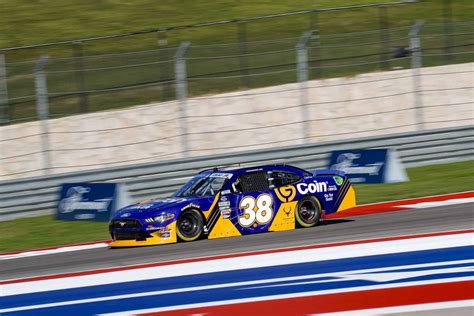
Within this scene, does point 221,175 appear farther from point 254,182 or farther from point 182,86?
point 182,86

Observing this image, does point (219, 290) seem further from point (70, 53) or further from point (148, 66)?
point (70, 53)

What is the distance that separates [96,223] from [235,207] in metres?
3.85

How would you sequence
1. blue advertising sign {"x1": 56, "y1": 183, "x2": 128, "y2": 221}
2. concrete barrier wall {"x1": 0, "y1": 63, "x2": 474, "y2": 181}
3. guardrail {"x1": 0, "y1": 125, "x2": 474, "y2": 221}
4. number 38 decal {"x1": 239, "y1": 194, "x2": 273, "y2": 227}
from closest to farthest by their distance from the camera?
number 38 decal {"x1": 239, "y1": 194, "x2": 273, "y2": 227}, blue advertising sign {"x1": 56, "y1": 183, "x2": 128, "y2": 221}, guardrail {"x1": 0, "y1": 125, "x2": 474, "y2": 221}, concrete barrier wall {"x1": 0, "y1": 63, "x2": 474, "y2": 181}

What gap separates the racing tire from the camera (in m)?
12.4

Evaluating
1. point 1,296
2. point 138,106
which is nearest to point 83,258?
point 1,296

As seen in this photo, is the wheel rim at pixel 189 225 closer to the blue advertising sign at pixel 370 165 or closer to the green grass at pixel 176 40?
the blue advertising sign at pixel 370 165

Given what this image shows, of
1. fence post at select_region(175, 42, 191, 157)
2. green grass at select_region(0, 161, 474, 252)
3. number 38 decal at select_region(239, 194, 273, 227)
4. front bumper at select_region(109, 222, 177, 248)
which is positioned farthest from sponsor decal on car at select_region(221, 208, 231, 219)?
fence post at select_region(175, 42, 191, 157)

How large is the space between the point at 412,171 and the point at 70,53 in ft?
34.3

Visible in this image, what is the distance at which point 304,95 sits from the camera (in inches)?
727

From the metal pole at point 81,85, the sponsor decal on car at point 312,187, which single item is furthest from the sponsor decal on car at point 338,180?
the metal pole at point 81,85

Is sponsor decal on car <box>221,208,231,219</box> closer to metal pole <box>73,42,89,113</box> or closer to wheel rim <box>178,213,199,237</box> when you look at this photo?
wheel rim <box>178,213,199,237</box>

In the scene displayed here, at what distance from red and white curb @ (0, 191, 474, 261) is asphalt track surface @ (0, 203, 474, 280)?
1.42 ft

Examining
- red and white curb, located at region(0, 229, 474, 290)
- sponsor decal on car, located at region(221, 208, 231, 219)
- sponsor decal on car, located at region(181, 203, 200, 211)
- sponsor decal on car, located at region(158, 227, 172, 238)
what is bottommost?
red and white curb, located at region(0, 229, 474, 290)

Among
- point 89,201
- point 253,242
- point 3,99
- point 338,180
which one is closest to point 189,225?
point 253,242
